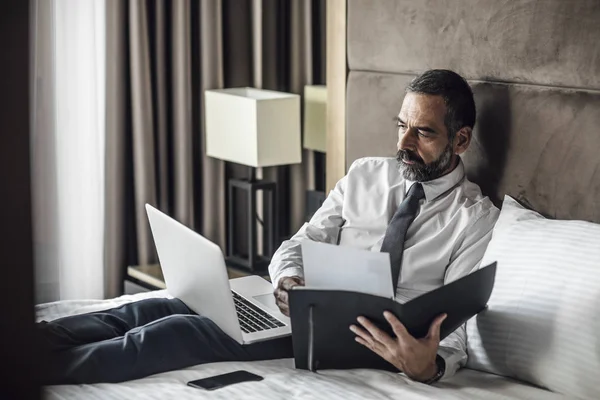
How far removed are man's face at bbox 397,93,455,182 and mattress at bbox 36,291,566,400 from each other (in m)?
0.58

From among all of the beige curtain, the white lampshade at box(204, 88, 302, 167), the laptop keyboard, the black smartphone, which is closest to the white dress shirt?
the laptop keyboard

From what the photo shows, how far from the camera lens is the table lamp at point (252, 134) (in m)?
3.26

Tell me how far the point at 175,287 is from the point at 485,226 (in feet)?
2.70

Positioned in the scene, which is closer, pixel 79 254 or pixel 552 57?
pixel 552 57

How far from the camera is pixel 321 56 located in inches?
152

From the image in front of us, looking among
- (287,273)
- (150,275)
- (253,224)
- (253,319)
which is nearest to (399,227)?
(287,273)

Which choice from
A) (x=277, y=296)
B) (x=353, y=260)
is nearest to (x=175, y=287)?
(x=277, y=296)

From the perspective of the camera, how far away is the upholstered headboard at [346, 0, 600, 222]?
2014 mm

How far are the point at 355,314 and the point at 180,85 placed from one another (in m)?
2.05

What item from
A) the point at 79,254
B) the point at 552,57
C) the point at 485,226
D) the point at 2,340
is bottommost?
the point at 79,254

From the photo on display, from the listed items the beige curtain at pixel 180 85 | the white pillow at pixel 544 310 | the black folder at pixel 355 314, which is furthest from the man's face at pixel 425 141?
the beige curtain at pixel 180 85

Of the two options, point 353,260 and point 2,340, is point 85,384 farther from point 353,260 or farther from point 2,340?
point 2,340

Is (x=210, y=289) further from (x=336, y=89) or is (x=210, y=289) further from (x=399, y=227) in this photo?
(x=336, y=89)

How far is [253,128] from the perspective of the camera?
3.25 meters
